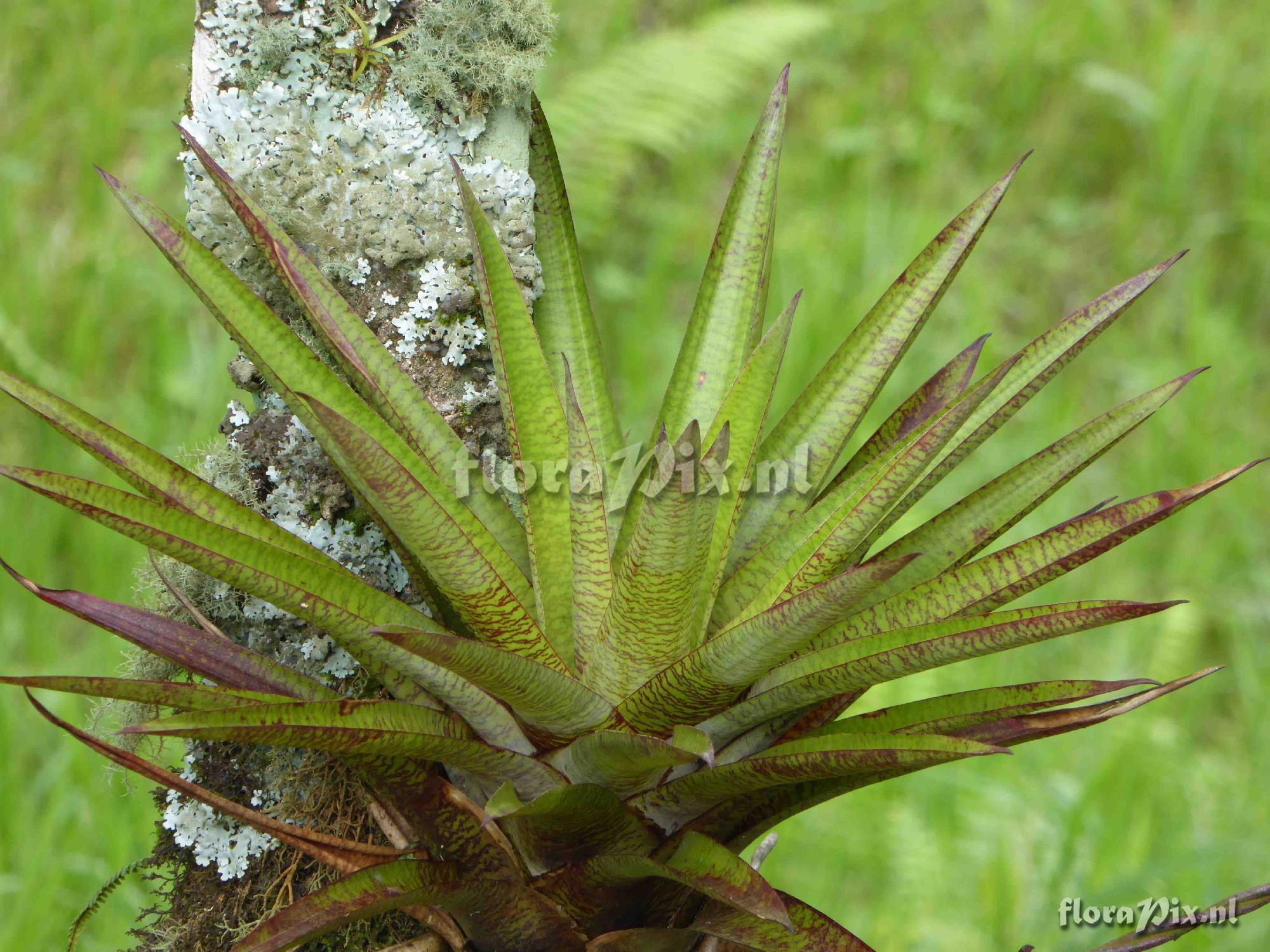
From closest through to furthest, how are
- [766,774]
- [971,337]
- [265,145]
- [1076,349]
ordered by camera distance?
[766,774]
[1076,349]
[265,145]
[971,337]

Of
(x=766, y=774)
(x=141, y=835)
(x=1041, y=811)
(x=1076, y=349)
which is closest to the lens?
(x=766, y=774)

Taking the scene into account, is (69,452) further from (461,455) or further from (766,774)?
(766,774)

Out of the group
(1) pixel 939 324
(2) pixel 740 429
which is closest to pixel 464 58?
(2) pixel 740 429

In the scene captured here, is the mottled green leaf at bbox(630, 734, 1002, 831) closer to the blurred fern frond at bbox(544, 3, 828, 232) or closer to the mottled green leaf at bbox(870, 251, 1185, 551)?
the mottled green leaf at bbox(870, 251, 1185, 551)

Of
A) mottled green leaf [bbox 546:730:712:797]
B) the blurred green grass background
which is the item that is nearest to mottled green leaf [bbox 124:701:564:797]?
mottled green leaf [bbox 546:730:712:797]

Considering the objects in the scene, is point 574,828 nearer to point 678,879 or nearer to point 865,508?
point 678,879

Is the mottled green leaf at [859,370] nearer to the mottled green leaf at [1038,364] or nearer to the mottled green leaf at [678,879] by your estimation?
the mottled green leaf at [1038,364]

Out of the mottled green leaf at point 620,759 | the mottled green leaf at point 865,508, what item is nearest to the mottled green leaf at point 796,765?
the mottled green leaf at point 620,759

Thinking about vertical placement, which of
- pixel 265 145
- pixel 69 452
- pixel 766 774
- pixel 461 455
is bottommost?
pixel 766 774

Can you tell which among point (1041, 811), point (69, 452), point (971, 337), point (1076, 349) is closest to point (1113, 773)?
point (1041, 811)
